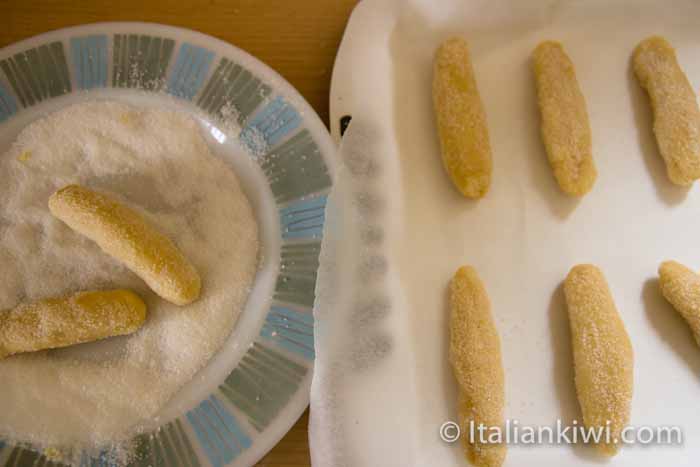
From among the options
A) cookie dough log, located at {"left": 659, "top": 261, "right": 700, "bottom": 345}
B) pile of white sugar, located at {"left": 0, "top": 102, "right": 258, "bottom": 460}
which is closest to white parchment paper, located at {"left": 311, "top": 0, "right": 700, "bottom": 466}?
cookie dough log, located at {"left": 659, "top": 261, "right": 700, "bottom": 345}

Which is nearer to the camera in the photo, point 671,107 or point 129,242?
point 129,242

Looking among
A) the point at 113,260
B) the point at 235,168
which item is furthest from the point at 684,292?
the point at 113,260

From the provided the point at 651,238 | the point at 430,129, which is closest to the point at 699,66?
the point at 651,238

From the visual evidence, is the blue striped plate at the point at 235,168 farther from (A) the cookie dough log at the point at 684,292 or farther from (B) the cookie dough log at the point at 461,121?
(A) the cookie dough log at the point at 684,292

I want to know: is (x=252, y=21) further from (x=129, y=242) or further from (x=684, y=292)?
(x=684, y=292)

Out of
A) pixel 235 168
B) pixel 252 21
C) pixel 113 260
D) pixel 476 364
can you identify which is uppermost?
pixel 252 21

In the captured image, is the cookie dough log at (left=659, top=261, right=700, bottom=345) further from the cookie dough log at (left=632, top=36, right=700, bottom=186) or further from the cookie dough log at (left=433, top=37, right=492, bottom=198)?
the cookie dough log at (left=433, top=37, right=492, bottom=198)

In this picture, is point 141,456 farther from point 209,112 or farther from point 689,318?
point 689,318
